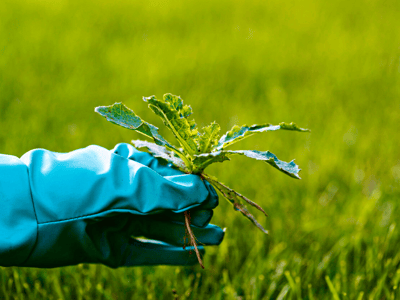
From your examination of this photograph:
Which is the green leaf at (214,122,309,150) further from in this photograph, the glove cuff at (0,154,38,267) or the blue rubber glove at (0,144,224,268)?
the glove cuff at (0,154,38,267)

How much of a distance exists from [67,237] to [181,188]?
0.32 meters

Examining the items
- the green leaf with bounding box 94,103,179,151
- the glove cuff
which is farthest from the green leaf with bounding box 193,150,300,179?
the glove cuff

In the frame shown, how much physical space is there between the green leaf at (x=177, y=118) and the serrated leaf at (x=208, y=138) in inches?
0.6

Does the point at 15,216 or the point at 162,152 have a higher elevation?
the point at 162,152

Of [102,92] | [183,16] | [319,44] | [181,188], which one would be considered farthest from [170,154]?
[183,16]

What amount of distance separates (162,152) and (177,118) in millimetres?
136

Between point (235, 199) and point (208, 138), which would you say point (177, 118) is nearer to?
point (208, 138)

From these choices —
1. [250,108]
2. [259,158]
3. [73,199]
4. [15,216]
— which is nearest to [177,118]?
[259,158]

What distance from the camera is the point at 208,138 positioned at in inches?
36.0

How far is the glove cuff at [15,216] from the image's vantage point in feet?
2.85

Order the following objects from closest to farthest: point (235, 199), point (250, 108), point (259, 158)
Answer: point (259, 158)
point (235, 199)
point (250, 108)

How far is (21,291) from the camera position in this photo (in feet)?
4.21

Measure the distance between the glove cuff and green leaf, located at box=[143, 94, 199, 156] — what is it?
38cm

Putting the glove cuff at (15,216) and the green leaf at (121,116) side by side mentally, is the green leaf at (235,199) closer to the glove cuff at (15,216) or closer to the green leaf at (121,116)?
the green leaf at (121,116)
